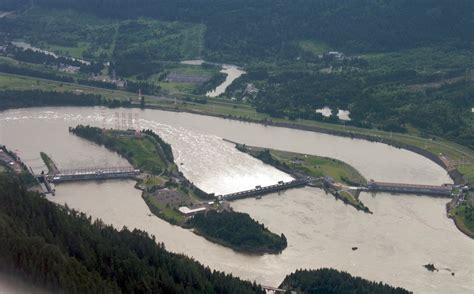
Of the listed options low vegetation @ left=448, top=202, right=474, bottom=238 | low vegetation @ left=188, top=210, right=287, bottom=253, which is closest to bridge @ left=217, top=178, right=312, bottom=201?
low vegetation @ left=188, top=210, right=287, bottom=253

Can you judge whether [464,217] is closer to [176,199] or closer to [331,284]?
[331,284]

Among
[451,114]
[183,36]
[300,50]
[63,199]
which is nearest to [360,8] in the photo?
[300,50]

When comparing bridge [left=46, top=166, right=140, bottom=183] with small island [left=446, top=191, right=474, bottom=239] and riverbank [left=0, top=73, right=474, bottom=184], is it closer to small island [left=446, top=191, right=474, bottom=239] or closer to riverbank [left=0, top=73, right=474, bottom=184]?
riverbank [left=0, top=73, right=474, bottom=184]

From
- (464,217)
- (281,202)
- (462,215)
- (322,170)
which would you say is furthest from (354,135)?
(464,217)

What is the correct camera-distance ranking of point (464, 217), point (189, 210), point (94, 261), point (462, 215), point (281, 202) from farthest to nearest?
point (281, 202)
point (462, 215)
point (464, 217)
point (189, 210)
point (94, 261)

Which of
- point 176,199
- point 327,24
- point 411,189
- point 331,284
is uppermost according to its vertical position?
point 327,24

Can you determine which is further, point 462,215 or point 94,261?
point 462,215
